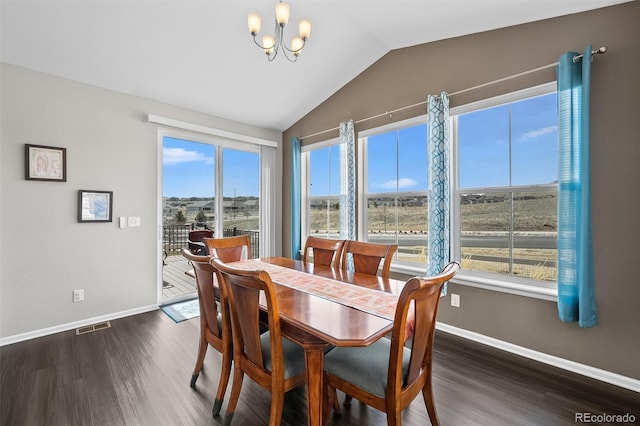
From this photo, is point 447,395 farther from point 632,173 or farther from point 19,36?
point 19,36

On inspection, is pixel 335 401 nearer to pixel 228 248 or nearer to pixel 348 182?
pixel 228 248

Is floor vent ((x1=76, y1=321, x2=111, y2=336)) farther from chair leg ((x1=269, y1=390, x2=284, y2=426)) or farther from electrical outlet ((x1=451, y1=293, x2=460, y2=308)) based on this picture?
electrical outlet ((x1=451, y1=293, x2=460, y2=308))

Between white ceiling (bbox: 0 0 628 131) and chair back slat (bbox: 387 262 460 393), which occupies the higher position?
white ceiling (bbox: 0 0 628 131)

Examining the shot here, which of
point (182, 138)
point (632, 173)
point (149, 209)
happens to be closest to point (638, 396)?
point (632, 173)

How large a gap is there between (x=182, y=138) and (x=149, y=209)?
1.06 metres

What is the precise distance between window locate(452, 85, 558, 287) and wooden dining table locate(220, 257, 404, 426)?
1.35m

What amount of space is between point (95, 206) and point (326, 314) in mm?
3096

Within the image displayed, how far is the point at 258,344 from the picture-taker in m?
1.41

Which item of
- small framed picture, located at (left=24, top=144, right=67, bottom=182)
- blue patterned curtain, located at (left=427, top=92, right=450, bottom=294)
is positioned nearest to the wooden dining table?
blue patterned curtain, located at (left=427, top=92, right=450, bottom=294)

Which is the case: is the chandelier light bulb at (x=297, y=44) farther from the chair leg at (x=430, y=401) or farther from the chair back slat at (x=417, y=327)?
the chair leg at (x=430, y=401)

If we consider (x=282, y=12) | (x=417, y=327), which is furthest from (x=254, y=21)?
(x=417, y=327)

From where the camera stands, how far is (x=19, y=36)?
7.75ft

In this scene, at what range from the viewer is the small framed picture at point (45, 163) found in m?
2.66

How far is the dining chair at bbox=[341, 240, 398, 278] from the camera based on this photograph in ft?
7.22
